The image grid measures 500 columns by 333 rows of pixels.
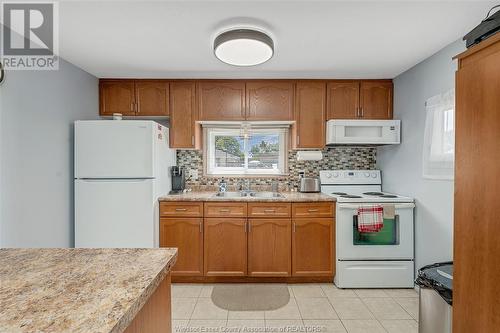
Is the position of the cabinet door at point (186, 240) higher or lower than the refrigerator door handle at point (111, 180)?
lower

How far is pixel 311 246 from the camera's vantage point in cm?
271

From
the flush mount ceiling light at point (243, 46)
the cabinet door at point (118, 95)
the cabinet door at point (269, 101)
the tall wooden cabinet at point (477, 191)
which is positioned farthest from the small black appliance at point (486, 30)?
the cabinet door at point (118, 95)

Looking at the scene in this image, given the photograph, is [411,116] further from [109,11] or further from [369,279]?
[109,11]

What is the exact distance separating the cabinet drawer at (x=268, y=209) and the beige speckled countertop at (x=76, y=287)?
5.29ft

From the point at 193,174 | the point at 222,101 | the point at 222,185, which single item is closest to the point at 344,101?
the point at 222,101

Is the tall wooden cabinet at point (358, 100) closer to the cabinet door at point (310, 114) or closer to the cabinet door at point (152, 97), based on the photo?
the cabinet door at point (310, 114)

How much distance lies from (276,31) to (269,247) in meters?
2.01

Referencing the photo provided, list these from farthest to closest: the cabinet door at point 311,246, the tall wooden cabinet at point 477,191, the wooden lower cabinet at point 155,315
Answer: the cabinet door at point 311,246 < the tall wooden cabinet at point 477,191 < the wooden lower cabinet at point 155,315

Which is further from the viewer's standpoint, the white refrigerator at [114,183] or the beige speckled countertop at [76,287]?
the white refrigerator at [114,183]

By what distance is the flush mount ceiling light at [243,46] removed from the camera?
185 cm

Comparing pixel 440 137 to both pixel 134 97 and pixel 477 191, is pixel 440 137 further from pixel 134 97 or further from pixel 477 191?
pixel 134 97

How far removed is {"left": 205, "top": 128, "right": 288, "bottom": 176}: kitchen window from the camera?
11.1 ft

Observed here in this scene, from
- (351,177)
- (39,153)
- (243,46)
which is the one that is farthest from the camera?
(351,177)

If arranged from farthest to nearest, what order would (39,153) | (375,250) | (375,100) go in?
(375,100), (375,250), (39,153)
